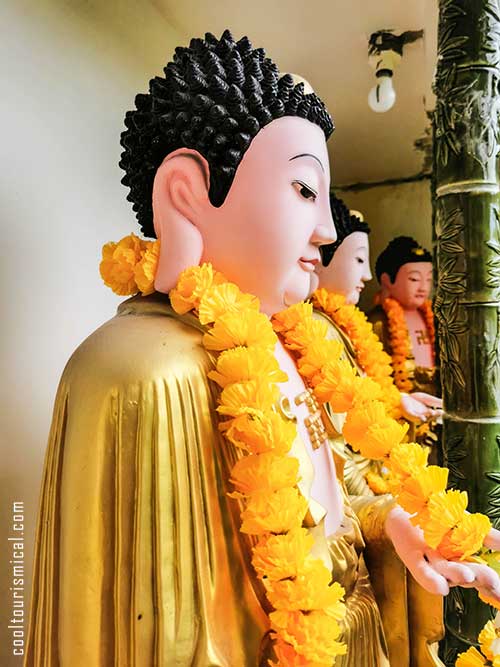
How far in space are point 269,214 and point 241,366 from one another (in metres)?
0.24

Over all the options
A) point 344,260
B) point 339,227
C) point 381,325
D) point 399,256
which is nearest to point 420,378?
point 381,325

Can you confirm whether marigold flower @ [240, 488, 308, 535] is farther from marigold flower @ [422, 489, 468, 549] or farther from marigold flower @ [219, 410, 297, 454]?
marigold flower @ [422, 489, 468, 549]

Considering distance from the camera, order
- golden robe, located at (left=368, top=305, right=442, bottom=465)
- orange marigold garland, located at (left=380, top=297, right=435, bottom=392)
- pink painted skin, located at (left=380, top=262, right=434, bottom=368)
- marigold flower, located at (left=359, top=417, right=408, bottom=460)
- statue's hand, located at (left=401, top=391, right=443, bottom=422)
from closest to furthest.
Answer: marigold flower, located at (left=359, top=417, right=408, bottom=460), statue's hand, located at (left=401, top=391, right=443, bottom=422), golden robe, located at (left=368, top=305, right=442, bottom=465), orange marigold garland, located at (left=380, top=297, right=435, bottom=392), pink painted skin, located at (left=380, top=262, right=434, bottom=368)

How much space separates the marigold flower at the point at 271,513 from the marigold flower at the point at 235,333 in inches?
8.6

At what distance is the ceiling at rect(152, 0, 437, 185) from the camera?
5.05 feet

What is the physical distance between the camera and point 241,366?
2.48ft

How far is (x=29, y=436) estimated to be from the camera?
107 cm

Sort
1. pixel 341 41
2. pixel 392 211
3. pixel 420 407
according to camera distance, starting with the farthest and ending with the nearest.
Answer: pixel 392 211 → pixel 420 407 → pixel 341 41

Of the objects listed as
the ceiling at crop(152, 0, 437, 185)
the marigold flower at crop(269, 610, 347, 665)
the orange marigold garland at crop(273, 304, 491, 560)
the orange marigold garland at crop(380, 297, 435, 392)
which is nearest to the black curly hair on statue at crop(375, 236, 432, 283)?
the orange marigold garland at crop(380, 297, 435, 392)

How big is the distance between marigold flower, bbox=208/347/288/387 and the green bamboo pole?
1.72 feet

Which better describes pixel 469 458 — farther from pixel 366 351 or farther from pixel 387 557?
pixel 366 351

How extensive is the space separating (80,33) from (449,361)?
1126 mm

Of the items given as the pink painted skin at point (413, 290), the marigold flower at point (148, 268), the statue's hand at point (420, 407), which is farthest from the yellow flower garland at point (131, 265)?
the pink painted skin at point (413, 290)

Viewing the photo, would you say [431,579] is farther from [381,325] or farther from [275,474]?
[381,325]
